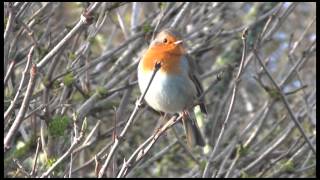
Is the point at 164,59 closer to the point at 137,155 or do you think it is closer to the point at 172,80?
the point at 172,80

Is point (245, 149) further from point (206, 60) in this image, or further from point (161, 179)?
point (206, 60)

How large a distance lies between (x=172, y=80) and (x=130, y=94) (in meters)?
0.43

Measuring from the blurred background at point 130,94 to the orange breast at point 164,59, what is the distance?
13.9 inches

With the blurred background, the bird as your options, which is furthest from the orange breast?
the blurred background

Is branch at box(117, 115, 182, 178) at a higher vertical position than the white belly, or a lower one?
higher

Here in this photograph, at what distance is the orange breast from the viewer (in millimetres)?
4473

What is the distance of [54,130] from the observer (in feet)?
11.9

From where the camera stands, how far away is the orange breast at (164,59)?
4473mm

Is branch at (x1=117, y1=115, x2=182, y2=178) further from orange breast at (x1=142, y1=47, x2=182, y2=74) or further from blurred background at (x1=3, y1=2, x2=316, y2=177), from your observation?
orange breast at (x1=142, y1=47, x2=182, y2=74)

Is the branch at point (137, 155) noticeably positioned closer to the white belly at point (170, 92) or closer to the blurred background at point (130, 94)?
the blurred background at point (130, 94)

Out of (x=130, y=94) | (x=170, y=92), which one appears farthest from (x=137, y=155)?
(x=130, y=94)

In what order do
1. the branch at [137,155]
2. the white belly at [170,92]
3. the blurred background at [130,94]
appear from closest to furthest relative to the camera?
the branch at [137,155] → the blurred background at [130,94] → the white belly at [170,92]

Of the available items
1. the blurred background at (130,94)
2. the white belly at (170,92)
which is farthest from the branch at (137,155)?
the white belly at (170,92)

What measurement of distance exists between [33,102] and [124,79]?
1063 mm
